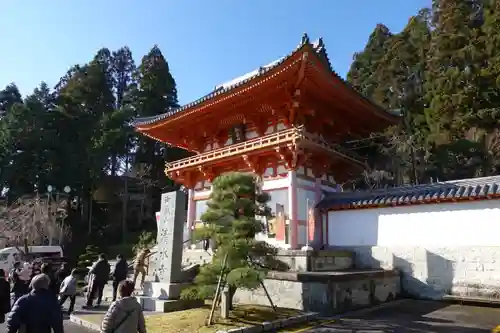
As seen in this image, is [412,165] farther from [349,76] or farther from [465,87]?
[349,76]

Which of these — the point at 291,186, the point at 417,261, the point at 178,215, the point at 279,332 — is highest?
the point at 291,186

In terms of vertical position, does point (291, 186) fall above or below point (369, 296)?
above

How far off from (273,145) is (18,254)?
2078 centimetres

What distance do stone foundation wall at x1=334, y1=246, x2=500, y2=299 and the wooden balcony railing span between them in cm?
475

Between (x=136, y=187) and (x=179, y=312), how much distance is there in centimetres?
3581

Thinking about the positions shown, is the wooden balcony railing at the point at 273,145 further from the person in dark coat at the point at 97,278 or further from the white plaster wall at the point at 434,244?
the person in dark coat at the point at 97,278

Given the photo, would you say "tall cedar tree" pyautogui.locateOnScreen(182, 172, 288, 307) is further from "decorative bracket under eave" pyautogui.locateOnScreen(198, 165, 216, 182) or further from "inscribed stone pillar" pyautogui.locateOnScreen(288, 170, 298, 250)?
"decorative bracket under eave" pyautogui.locateOnScreen(198, 165, 216, 182)

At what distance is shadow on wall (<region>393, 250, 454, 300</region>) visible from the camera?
1380 centimetres

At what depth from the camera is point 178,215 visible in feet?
40.6

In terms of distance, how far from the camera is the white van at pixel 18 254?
26.5m

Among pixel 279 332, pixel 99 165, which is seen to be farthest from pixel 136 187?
pixel 279 332

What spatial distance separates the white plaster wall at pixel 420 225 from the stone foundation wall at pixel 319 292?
2683 mm

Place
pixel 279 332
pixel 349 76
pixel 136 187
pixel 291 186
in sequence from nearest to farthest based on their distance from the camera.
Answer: pixel 279 332, pixel 291 186, pixel 136 187, pixel 349 76

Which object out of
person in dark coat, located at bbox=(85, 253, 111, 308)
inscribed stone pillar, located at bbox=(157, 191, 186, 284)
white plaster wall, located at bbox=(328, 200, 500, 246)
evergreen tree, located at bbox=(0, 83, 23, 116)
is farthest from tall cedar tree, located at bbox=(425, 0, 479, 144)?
evergreen tree, located at bbox=(0, 83, 23, 116)
